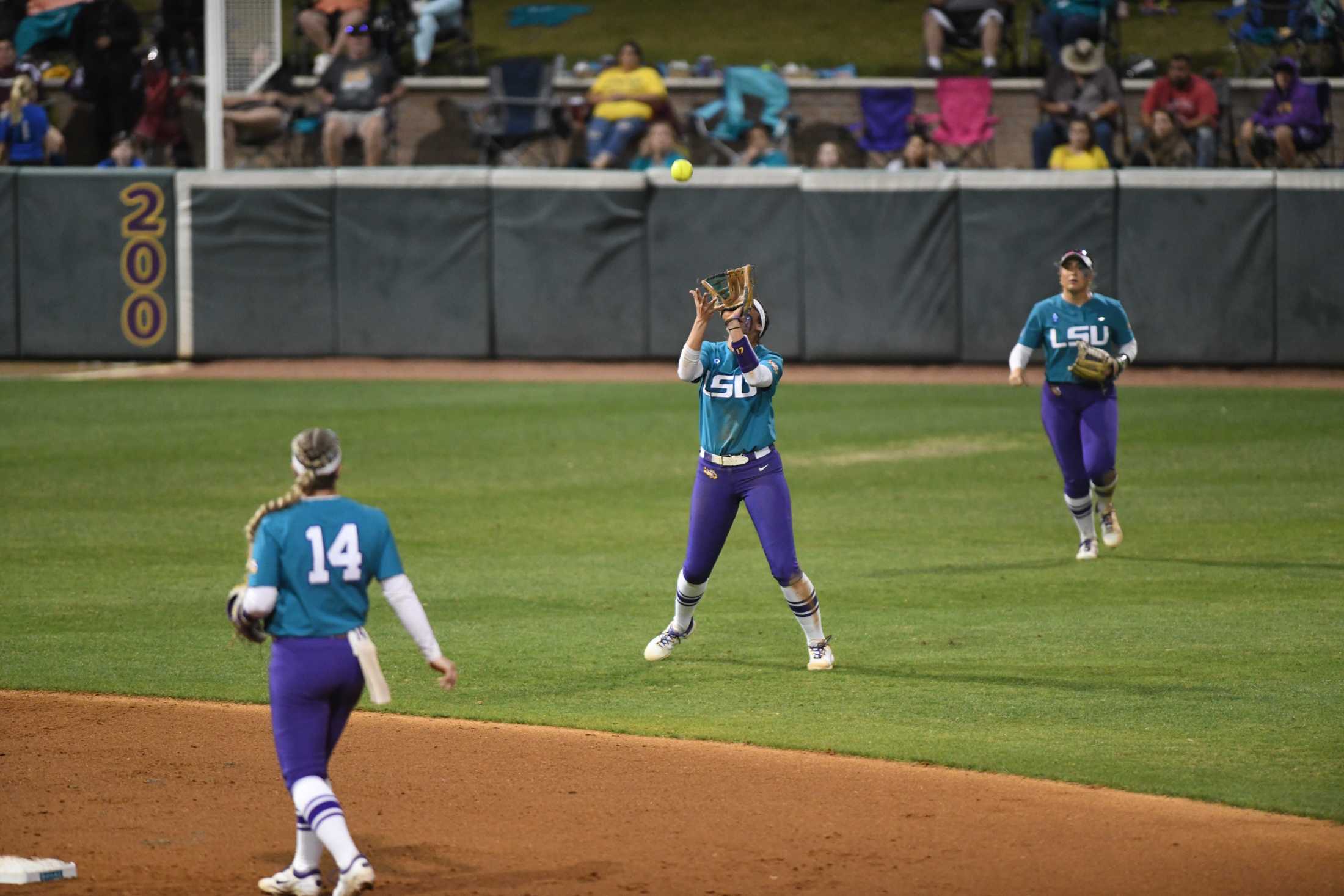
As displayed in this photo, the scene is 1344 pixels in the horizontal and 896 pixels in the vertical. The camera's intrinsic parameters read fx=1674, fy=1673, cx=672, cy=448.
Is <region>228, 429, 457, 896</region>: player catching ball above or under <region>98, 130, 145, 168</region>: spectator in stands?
under

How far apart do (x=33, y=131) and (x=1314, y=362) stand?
1624 centimetres

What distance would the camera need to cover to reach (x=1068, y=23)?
72.6 ft

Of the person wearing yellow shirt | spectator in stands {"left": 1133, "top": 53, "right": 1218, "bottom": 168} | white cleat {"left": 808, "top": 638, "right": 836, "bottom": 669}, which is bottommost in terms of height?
white cleat {"left": 808, "top": 638, "right": 836, "bottom": 669}

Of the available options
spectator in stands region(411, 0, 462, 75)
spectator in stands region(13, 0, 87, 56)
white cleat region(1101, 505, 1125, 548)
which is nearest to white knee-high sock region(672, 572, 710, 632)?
white cleat region(1101, 505, 1125, 548)

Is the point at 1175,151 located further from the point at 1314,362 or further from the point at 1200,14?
the point at 1200,14

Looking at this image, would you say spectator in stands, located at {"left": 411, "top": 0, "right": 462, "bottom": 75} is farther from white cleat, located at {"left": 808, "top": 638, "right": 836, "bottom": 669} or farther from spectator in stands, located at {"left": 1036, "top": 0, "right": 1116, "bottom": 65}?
white cleat, located at {"left": 808, "top": 638, "right": 836, "bottom": 669}

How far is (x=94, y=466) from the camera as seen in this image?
50.0 feet

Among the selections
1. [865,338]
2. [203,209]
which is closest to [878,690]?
[865,338]

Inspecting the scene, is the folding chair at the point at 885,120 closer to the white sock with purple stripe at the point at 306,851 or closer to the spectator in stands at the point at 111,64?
the spectator in stands at the point at 111,64

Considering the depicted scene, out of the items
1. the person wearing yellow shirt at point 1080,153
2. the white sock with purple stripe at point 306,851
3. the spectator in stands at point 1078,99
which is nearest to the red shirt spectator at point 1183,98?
the spectator in stands at point 1078,99

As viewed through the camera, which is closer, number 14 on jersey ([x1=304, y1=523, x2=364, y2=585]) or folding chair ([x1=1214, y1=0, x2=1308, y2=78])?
number 14 on jersey ([x1=304, y1=523, x2=364, y2=585])

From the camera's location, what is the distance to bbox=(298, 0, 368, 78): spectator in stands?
23.2 meters

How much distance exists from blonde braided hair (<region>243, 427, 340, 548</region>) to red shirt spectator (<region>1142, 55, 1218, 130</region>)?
18020mm

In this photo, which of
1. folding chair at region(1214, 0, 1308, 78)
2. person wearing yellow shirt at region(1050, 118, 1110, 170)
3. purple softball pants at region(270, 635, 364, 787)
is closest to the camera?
purple softball pants at region(270, 635, 364, 787)
